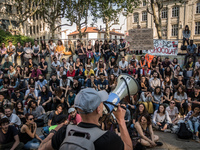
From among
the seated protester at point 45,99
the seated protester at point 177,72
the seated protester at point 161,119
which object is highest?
the seated protester at point 177,72

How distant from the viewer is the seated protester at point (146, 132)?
4552 millimetres

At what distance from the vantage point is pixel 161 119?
19.3ft

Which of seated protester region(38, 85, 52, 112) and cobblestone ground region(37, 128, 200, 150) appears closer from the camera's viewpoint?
cobblestone ground region(37, 128, 200, 150)

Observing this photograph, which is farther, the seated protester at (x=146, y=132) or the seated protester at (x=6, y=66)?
the seated protester at (x=6, y=66)

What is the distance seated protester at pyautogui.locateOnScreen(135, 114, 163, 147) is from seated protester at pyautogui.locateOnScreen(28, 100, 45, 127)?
3479mm

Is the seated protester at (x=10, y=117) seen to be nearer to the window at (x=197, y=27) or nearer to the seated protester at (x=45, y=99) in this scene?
the seated protester at (x=45, y=99)

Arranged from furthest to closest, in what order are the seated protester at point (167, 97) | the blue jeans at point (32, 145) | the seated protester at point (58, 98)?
1. the seated protester at point (58, 98)
2. the seated protester at point (167, 97)
3. the blue jeans at point (32, 145)

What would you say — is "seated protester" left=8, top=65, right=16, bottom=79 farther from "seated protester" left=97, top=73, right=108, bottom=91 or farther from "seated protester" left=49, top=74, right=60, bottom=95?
"seated protester" left=97, top=73, right=108, bottom=91

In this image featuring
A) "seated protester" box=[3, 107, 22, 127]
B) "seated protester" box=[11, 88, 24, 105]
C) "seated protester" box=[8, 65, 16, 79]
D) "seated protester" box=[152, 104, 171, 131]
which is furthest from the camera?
"seated protester" box=[8, 65, 16, 79]

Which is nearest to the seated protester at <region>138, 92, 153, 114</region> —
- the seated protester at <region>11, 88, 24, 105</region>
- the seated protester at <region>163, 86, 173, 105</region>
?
the seated protester at <region>163, 86, 173, 105</region>

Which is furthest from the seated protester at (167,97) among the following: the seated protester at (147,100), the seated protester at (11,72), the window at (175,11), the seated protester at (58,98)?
the window at (175,11)

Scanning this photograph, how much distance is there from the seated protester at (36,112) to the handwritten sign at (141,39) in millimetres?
4243

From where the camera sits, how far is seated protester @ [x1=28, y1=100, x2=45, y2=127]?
6181mm

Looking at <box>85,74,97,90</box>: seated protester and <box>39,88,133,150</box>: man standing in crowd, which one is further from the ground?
<box>39,88,133,150</box>: man standing in crowd
